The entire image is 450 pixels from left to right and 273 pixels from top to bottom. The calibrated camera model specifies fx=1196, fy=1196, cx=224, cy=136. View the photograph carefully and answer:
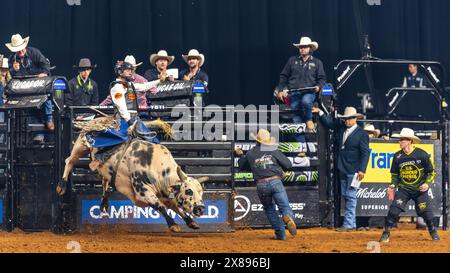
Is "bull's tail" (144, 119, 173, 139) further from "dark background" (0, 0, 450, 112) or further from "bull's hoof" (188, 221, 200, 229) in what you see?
"dark background" (0, 0, 450, 112)

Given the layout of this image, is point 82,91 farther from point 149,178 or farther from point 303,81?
point 303,81

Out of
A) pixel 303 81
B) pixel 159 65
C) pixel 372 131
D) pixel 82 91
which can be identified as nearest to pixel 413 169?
pixel 303 81

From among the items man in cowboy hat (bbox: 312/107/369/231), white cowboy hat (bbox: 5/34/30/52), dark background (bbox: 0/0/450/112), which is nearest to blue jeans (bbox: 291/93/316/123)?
man in cowboy hat (bbox: 312/107/369/231)

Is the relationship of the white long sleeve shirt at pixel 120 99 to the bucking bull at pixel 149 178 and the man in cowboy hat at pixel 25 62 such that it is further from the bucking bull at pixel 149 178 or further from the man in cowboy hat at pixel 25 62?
the man in cowboy hat at pixel 25 62

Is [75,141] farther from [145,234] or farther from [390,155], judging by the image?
[390,155]

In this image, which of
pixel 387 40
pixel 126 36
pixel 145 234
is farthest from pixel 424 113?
pixel 145 234

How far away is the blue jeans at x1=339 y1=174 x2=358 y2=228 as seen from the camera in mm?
17469

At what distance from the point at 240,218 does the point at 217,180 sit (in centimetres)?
96

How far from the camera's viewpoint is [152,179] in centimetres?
1585

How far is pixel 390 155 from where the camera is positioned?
18094 millimetres

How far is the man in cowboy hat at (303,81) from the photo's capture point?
17562 millimetres

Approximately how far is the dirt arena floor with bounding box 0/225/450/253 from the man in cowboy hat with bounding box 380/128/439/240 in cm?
40
